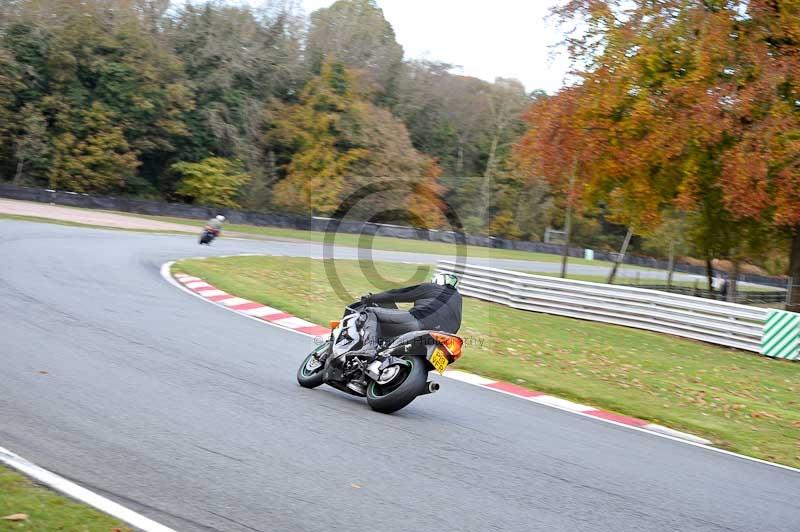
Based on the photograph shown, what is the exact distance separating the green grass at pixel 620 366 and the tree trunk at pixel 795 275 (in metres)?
6.56

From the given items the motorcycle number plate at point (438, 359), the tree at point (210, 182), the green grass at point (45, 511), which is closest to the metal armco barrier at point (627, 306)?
the motorcycle number plate at point (438, 359)

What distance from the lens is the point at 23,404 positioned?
707 cm

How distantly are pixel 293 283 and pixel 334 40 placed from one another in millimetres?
51375

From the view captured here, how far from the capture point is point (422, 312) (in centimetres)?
887

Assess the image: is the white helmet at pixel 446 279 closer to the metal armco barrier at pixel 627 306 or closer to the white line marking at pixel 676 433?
the white line marking at pixel 676 433

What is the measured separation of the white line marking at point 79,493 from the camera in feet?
15.8

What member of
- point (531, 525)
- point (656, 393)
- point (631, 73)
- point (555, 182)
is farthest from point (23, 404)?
point (555, 182)

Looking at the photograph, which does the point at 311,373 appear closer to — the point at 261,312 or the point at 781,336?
the point at 261,312

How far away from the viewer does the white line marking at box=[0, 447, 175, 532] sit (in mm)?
4824

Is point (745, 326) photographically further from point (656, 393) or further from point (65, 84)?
point (65, 84)

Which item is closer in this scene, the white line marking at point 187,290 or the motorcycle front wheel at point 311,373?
the motorcycle front wheel at point 311,373

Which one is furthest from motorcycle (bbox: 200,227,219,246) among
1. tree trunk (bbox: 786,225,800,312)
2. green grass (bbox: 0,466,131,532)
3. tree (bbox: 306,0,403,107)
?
tree (bbox: 306,0,403,107)

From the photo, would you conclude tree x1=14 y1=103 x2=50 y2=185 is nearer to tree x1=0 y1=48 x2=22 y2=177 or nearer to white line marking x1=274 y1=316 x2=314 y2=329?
tree x1=0 y1=48 x2=22 y2=177

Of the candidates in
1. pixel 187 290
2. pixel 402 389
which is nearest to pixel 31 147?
pixel 187 290
